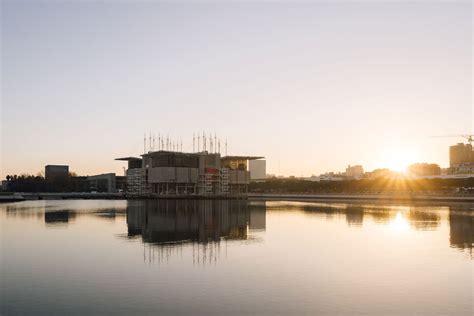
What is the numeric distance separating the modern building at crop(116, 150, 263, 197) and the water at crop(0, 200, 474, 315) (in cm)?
10667

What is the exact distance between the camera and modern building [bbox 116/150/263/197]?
148m

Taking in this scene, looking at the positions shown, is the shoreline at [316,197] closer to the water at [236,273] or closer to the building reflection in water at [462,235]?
the building reflection in water at [462,235]

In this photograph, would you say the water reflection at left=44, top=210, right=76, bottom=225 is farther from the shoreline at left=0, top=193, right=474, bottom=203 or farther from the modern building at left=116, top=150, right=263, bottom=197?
the modern building at left=116, top=150, right=263, bottom=197

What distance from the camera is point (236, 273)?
78.1ft

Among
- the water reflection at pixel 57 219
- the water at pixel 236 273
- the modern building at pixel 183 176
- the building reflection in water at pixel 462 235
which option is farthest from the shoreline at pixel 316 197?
the water at pixel 236 273

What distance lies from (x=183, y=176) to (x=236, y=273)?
127m

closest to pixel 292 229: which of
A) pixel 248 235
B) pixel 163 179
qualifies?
pixel 248 235

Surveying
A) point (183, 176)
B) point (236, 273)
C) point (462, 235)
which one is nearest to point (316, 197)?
point (183, 176)

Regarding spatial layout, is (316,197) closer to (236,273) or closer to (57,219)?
(57,219)

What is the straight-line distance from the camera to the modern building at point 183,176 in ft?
487

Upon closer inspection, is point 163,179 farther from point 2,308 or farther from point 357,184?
point 2,308

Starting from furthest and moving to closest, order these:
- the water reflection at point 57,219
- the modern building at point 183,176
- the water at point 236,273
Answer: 1. the modern building at point 183,176
2. the water reflection at point 57,219
3. the water at point 236,273

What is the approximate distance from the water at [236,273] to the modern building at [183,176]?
350ft

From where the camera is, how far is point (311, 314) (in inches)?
659
